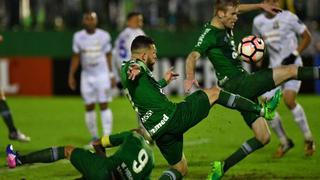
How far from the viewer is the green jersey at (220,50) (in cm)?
945

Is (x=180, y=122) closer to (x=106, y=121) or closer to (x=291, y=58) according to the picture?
(x=291, y=58)

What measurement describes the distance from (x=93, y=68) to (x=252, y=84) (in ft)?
19.4

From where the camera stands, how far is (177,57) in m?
22.6

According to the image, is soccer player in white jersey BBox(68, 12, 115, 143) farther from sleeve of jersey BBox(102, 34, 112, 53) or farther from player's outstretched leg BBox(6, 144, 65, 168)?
player's outstretched leg BBox(6, 144, 65, 168)

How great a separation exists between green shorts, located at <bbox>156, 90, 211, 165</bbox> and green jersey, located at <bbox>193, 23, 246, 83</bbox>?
1143 mm

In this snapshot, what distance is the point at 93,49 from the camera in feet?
47.2

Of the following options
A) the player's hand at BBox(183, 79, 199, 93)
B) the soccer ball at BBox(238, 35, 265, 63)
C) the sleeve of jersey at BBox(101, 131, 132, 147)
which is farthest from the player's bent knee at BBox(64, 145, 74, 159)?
the soccer ball at BBox(238, 35, 265, 63)

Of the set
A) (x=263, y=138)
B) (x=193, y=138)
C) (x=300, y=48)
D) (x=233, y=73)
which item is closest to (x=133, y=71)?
(x=233, y=73)

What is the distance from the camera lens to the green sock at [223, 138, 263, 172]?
907 centimetres

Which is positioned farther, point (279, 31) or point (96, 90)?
point (96, 90)

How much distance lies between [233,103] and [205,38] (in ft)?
3.90

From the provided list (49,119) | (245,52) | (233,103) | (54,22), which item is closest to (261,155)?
(245,52)

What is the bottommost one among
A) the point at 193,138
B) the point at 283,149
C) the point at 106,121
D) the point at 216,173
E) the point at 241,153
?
the point at 193,138

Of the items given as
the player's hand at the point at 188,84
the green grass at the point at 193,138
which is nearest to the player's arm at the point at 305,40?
the green grass at the point at 193,138
